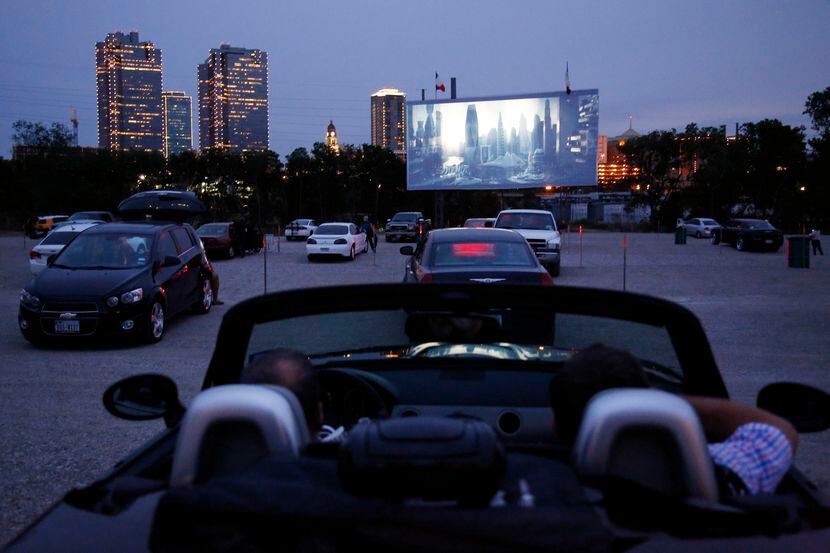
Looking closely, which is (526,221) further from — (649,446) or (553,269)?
(649,446)

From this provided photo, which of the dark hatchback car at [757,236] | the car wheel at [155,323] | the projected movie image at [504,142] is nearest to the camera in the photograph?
the car wheel at [155,323]

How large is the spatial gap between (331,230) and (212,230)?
4821 mm

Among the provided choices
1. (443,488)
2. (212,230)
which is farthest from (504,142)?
(443,488)

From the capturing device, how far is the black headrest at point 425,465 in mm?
1647

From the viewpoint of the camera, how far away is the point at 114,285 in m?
12.3

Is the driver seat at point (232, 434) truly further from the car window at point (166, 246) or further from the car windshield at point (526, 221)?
the car windshield at point (526, 221)

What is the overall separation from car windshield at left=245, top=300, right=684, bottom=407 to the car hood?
334 inches

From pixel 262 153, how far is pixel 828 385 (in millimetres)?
78082

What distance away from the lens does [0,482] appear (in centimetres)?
597

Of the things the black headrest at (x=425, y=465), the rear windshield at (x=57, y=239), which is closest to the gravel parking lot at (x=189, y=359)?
the rear windshield at (x=57, y=239)

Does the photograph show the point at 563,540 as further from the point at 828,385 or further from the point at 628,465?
the point at 828,385

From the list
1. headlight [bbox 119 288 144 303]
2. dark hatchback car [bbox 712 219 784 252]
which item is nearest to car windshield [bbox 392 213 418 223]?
dark hatchback car [bbox 712 219 784 252]

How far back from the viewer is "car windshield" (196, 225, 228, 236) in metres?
33.4

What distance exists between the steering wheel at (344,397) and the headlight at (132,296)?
949cm
